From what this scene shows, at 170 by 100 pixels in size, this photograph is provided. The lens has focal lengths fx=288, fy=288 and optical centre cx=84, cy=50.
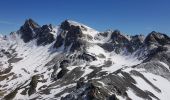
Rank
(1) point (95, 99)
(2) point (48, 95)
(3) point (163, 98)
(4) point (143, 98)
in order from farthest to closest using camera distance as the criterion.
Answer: (2) point (48, 95), (3) point (163, 98), (4) point (143, 98), (1) point (95, 99)

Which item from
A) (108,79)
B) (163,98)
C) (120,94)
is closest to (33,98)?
(108,79)

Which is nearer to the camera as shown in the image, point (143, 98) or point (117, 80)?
point (143, 98)

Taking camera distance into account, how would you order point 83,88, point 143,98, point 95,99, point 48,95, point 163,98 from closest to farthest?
point 95,99
point 83,88
point 143,98
point 163,98
point 48,95

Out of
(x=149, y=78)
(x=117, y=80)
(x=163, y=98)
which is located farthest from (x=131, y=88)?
(x=149, y=78)

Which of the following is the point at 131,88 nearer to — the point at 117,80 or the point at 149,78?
the point at 117,80

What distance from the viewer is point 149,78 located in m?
190

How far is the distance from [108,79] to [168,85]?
A: 50.6 m

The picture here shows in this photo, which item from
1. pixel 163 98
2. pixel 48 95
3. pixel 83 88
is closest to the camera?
pixel 83 88

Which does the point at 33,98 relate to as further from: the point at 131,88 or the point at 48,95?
the point at 131,88

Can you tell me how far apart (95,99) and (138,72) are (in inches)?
2947

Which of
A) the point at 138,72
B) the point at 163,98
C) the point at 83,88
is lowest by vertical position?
the point at 163,98

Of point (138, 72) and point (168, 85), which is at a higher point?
point (138, 72)

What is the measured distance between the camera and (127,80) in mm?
172000

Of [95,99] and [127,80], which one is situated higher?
[127,80]
